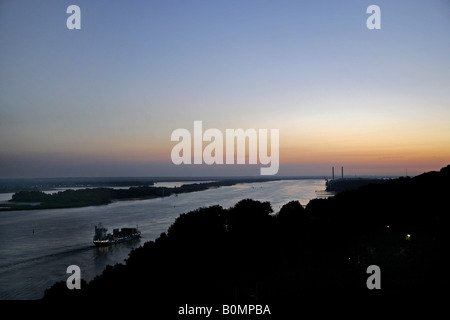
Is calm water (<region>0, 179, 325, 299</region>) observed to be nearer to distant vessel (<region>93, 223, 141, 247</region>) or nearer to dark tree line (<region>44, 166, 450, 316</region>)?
distant vessel (<region>93, 223, 141, 247</region>)

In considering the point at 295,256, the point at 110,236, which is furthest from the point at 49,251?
the point at 295,256

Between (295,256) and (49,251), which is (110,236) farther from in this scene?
(295,256)

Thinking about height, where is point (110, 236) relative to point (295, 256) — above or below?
below

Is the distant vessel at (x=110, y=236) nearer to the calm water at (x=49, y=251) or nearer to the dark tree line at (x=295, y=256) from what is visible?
the calm water at (x=49, y=251)

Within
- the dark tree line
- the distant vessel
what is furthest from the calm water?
the dark tree line

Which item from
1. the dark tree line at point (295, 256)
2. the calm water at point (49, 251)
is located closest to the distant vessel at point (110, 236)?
the calm water at point (49, 251)

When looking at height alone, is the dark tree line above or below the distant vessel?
above
